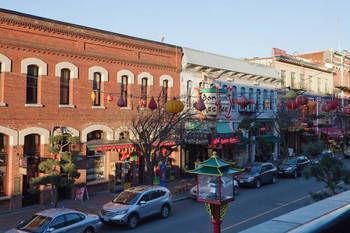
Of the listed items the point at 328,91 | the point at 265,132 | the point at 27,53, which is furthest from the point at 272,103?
the point at 27,53

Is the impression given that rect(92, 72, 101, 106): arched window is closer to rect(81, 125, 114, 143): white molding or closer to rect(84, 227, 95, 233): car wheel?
rect(81, 125, 114, 143): white molding

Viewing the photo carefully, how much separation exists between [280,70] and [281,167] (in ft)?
51.3

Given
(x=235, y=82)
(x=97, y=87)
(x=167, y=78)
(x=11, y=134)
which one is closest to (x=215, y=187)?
(x=11, y=134)

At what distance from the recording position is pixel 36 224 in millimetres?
15484

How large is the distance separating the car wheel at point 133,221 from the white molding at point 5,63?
9633 mm

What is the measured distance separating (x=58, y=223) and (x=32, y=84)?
9996 mm

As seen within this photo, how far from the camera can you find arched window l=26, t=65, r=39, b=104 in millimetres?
23031

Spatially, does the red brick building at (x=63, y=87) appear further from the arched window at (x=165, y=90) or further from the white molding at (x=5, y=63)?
the arched window at (x=165, y=90)

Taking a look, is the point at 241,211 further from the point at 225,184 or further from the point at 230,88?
the point at 230,88

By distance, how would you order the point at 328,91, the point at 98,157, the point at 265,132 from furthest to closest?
the point at 328,91 < the point at 265,132 < the point at 98,157

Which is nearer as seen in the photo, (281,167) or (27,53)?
(27,53)

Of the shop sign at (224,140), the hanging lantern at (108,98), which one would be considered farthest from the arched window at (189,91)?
the hanging lantern at (108,98)

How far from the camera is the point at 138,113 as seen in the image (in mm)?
29234

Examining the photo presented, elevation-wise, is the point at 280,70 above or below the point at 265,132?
above
